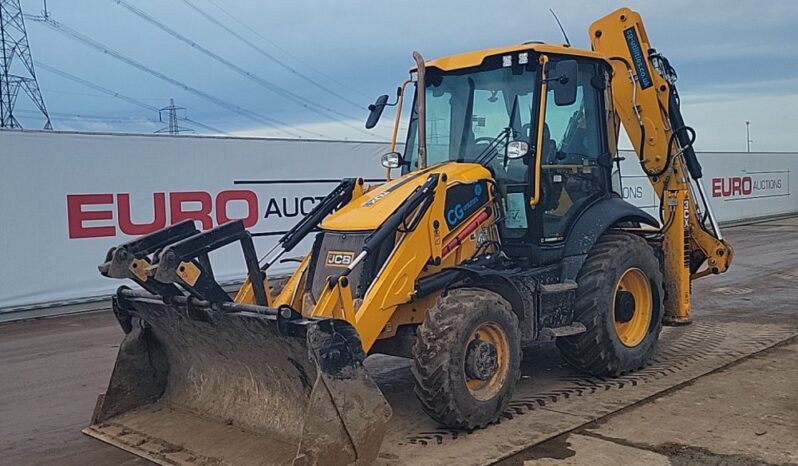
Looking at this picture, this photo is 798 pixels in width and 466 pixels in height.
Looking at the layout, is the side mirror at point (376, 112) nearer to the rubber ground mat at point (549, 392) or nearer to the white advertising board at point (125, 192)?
the rubber ground mat at point (549, 392)

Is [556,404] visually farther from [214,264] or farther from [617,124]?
[214,264]

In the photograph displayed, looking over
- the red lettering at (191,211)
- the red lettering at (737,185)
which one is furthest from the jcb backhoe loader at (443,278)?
the red lettering at (737,185)

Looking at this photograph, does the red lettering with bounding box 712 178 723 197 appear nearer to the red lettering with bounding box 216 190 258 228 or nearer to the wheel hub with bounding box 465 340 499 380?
the red lettering with bounding box 216 190 258 228

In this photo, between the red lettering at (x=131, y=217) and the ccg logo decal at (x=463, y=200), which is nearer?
the ccg logo decal at (x=463, y=200)

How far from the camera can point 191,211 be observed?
13.0m

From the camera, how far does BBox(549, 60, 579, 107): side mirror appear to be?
621 cm

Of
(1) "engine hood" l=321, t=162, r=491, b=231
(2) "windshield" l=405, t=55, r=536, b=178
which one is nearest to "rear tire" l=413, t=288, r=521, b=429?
(1) "engine hood" l=321, t=162, r=491, b=231

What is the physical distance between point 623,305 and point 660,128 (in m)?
1.87

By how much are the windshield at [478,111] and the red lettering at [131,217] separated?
21.1 feet

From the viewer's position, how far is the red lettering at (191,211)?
12.8m

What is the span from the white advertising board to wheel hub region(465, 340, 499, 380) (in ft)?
24.6

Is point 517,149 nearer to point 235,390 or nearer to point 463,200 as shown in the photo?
point 463,200

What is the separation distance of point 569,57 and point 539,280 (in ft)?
6.08

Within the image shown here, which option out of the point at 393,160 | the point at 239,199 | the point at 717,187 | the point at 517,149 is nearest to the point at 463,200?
the point at 517,149
